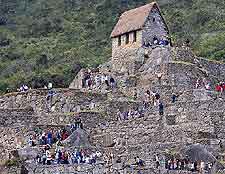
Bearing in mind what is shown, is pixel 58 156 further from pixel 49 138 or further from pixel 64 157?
pixel 49 138

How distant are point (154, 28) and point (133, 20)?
4.84ft

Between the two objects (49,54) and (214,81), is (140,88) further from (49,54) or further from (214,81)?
(49,54)

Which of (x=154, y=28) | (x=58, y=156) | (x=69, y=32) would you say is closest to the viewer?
(x=58, y=156)

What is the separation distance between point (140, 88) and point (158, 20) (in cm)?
653

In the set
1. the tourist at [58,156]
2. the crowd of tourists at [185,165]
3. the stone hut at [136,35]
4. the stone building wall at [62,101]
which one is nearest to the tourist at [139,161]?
the crowd of tourists at [185,165]

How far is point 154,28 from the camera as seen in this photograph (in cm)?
5350

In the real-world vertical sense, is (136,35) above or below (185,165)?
above

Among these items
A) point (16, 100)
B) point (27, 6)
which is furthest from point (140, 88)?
point (27, 6)

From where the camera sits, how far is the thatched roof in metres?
53.3

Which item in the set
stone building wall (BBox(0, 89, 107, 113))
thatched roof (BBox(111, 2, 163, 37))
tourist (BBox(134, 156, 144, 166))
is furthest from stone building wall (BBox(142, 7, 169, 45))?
tourist (BBox(134, 156, 144, 166))

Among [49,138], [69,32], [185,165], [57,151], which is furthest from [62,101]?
[69,32]

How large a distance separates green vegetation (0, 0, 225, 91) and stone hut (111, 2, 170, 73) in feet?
34.4

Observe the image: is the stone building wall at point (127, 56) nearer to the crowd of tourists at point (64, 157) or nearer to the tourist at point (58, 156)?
the crowd of tourists at point (64, 157)

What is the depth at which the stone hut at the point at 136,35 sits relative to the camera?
174 ft
